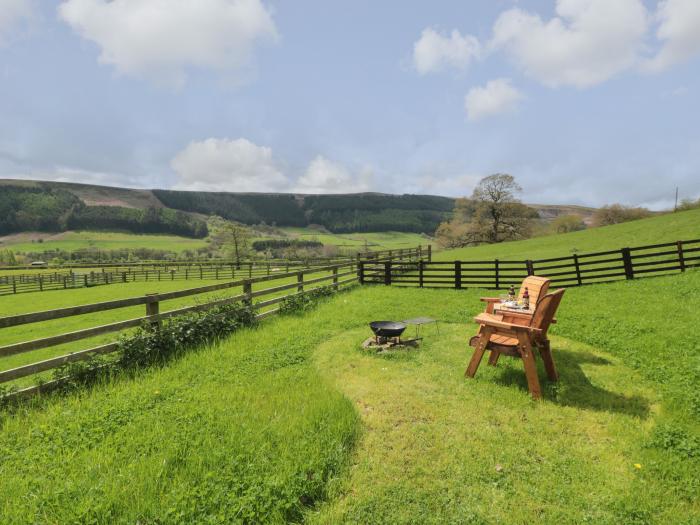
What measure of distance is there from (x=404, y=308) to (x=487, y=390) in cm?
608

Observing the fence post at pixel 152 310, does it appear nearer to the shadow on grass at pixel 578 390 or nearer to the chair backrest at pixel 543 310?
the shadow on grass at pixel 578 390

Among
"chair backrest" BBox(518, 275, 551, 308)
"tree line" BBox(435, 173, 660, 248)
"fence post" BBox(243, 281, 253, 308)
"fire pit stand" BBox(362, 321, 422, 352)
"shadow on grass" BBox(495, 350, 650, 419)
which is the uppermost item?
"tree line" BBox(435, 173, 660, 248)

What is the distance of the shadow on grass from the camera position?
4.60m

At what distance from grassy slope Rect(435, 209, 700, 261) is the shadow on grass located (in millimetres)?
23500

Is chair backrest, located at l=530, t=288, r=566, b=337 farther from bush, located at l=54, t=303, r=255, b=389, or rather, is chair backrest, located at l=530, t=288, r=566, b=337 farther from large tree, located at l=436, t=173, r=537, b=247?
large tree, located at l=436, t=173, r=537, b=247

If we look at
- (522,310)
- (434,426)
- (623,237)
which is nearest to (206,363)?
(434,426)

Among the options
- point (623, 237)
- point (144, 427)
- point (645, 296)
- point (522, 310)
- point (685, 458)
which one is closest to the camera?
point (685, 458)

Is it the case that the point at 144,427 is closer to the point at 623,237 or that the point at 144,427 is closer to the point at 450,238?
the point at 623,237

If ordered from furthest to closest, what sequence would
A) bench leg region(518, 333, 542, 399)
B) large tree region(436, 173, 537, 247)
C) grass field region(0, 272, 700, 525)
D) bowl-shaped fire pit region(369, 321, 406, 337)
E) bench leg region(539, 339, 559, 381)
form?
1. large tree region(436, 173, 537, 247)
2. bowl-shaped fire pit region(369, 321, 406, 337)
3. bench leg region(539, 339, 559, 381)
4. bench leg region(518, 333, 542, 399)
5. grass field region(0, 272, 700, 525)

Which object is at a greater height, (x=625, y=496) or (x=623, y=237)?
(x=623, y=237)

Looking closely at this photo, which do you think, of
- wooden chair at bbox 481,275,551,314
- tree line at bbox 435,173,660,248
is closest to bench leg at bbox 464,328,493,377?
wooden chair at bbox 481,275,551,314

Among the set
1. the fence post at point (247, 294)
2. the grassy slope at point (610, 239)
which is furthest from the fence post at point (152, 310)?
the grassy slope at point (610, 239)

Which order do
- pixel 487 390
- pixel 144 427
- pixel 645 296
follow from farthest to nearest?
pixel 645 296
pixel 487 390
pixel 144 427

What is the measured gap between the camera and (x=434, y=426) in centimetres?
417
